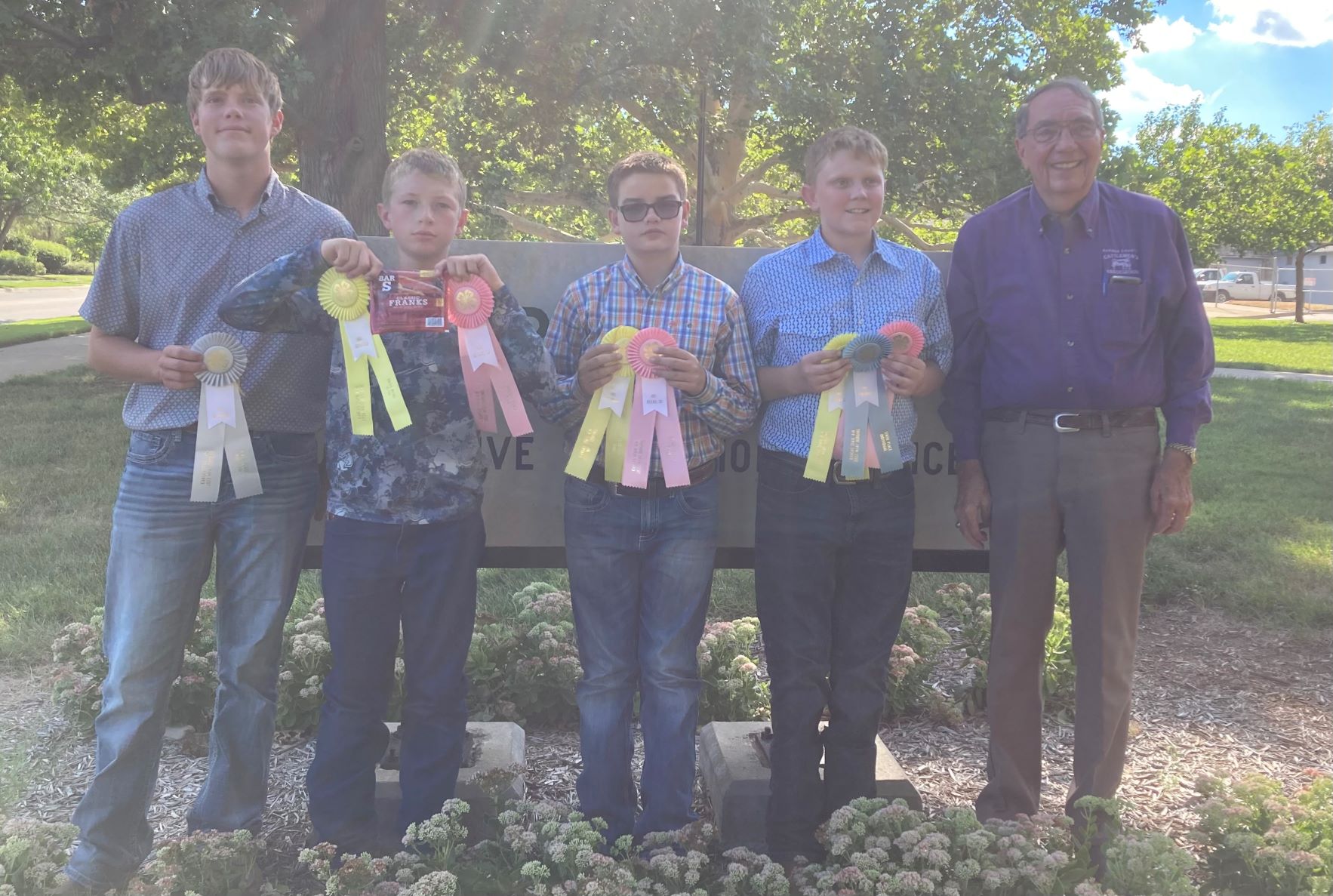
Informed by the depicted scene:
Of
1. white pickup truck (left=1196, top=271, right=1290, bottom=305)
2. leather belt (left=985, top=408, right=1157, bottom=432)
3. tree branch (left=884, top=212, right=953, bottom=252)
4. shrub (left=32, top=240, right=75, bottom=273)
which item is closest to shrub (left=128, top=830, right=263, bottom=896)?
leather belt (left=985, top=408, right=1157, bottom=432)

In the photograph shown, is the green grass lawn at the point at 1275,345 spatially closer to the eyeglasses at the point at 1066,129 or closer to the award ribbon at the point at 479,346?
the eyeglasses at the point at 1066,129

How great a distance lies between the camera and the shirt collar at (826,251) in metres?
2.81

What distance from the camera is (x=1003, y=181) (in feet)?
38.6

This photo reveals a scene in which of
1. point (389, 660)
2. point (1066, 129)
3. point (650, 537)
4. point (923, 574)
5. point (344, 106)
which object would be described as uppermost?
point (344, 106)

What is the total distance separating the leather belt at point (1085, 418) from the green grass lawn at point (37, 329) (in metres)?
19.5

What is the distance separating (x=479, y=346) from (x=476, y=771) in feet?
4.19

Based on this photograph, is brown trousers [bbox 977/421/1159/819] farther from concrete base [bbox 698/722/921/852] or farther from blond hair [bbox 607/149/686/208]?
blond hair [bbox 607/149/686/208]

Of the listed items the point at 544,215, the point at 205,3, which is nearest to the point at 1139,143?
the point at 544,215

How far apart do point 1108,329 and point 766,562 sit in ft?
3.53

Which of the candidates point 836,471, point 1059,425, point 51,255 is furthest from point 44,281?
point 1059,425

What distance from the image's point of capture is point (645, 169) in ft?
8.80

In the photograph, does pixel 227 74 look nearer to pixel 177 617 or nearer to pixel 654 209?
pixel 654 209

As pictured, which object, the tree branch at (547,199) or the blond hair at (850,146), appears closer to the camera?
the blond hair at (850,146)

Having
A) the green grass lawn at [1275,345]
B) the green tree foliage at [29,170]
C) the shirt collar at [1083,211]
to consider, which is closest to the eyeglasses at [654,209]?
the shirt collar at [1083,211]
